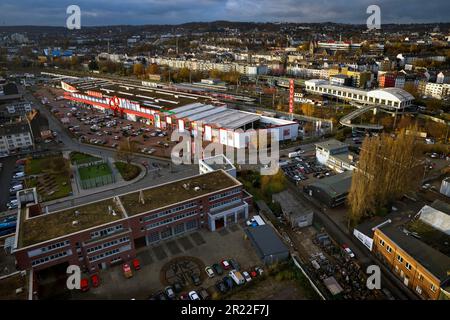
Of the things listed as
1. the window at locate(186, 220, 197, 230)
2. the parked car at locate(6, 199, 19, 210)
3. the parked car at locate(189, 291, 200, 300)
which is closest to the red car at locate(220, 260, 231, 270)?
the parked car at locate(189, 291, 200, 300)

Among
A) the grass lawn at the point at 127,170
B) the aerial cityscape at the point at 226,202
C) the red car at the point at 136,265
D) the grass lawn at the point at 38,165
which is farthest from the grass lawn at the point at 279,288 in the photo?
the grass lawn at the point at 38,165

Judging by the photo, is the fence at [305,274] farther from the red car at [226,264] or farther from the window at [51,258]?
the window at [51,258]

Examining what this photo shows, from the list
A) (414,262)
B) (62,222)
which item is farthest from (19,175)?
(414,262)

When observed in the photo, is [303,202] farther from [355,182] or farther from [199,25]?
[199,25]

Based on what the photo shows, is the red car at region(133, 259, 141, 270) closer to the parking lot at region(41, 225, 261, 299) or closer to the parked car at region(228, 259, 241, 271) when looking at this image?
the parking lot at region(41, 225, 261, 299)

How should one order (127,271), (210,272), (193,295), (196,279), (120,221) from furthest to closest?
(120,221)
(127,271)
(210,272)
(196,279)
(193,295)

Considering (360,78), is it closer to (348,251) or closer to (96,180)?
(348,251)
